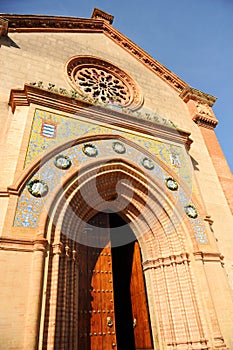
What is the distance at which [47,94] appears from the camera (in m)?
6.03

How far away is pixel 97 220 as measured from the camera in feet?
20.5

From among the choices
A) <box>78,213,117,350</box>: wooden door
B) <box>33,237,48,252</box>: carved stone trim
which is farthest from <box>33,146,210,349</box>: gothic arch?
<box>78,213,117,350</box>: wooden door

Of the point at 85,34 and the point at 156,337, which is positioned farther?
the point at 85,34

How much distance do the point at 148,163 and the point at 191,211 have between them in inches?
61.6

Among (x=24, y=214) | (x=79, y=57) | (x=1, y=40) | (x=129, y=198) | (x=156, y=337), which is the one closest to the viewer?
(x=24, y=214)

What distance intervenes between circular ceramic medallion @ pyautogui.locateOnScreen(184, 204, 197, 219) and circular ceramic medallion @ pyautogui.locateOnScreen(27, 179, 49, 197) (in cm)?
336

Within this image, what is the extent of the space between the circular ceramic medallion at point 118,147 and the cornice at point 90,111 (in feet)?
2.04

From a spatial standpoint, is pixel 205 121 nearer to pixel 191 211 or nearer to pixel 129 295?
pixel 191 211

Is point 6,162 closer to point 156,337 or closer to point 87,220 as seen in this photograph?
point 87,220

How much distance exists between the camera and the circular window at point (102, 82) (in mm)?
8438

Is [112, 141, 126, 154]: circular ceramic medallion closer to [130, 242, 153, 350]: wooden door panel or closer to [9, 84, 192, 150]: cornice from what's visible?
[9, 84, 192, 150]: cornice

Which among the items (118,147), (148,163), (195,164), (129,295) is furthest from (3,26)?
(129,295)

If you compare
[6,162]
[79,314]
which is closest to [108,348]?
[79,314]

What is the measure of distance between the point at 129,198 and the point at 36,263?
2.97 meters
